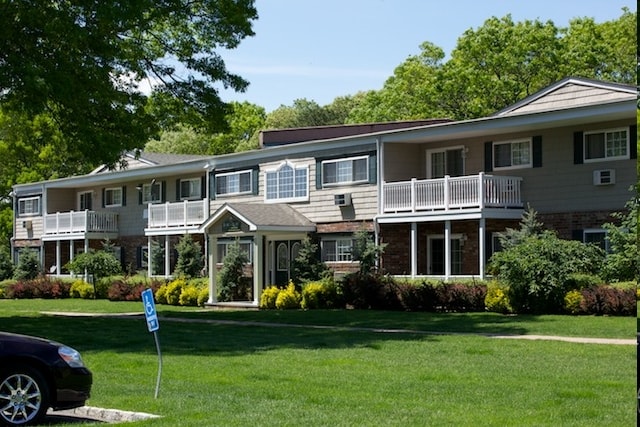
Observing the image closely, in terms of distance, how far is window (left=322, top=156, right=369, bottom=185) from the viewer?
35.5 meters

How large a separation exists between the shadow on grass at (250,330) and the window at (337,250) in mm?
6364

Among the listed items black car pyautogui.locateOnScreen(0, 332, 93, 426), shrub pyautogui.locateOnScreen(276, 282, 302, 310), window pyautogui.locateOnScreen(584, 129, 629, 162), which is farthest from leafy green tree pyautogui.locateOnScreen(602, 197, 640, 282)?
black car pyautogui.locateOnScreen(0, 332, 93, 426)

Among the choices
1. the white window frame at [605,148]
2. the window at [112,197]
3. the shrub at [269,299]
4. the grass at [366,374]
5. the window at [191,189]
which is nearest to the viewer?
Result: the grass at [366,374]

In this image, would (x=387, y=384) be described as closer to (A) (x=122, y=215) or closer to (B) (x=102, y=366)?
(B) (x=102, y=366)

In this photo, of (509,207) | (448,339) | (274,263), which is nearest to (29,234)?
(274,263)

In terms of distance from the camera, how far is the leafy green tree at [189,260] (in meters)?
41.2

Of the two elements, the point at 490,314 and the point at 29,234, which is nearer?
the point at 490,314

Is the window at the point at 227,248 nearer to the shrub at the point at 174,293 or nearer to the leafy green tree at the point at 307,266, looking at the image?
the shrub at the point at 174,293

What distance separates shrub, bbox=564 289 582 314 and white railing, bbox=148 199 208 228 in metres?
20.0

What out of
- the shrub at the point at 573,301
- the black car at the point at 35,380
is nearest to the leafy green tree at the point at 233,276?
the shrub at the point at 573,301

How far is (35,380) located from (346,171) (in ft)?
84.8

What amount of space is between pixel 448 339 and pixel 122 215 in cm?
3230

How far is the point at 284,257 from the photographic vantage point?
3850 cm

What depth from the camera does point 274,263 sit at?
38781 mm
